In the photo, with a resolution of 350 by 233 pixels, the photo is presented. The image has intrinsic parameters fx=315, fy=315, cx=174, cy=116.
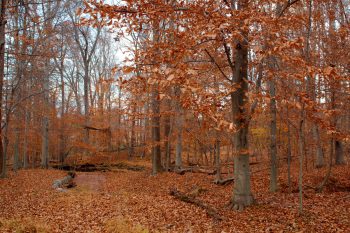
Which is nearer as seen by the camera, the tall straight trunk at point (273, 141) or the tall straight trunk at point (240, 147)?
the tall straight trunk at point (240, 147)

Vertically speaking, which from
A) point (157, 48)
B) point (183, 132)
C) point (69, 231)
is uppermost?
point (157, 48)

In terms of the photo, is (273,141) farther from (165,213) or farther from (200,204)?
(165,213)

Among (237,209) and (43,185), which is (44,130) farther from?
(237,209)

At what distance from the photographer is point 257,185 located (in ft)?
42.5

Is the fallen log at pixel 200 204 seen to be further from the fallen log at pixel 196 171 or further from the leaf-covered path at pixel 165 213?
the fallen log at pixel 196 171

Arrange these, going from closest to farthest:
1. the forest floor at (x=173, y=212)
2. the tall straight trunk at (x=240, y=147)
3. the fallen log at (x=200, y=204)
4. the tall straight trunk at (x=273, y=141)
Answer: the forest floor at (x=173, y=212), the fallen log at (x=200, y=204), the tall straight trunk at (x=240, y=147), the tall straight trunk at (x=273, y=141)

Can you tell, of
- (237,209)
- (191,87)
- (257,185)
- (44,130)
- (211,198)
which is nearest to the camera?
(191,87)

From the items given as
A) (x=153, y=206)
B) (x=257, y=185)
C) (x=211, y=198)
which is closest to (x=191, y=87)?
(x=153, y=206)

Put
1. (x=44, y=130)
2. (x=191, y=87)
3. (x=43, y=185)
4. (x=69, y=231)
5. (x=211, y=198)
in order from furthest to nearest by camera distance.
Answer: (x=44, y=130)
(x=43, y=185)
(x=211, y=198)
(x=69, y=231)
(x=191, y=87)

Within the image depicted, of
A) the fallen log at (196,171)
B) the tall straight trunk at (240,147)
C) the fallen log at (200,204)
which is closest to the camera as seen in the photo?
the fallen log at (200,204)

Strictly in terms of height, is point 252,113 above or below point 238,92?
below

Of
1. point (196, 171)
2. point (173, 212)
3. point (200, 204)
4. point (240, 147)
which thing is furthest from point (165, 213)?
point (196, 171)

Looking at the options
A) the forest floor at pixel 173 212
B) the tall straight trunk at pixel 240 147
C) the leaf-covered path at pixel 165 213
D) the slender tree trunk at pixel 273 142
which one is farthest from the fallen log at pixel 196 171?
the tall straight trunk at pixel 240 147

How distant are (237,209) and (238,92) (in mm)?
3267
